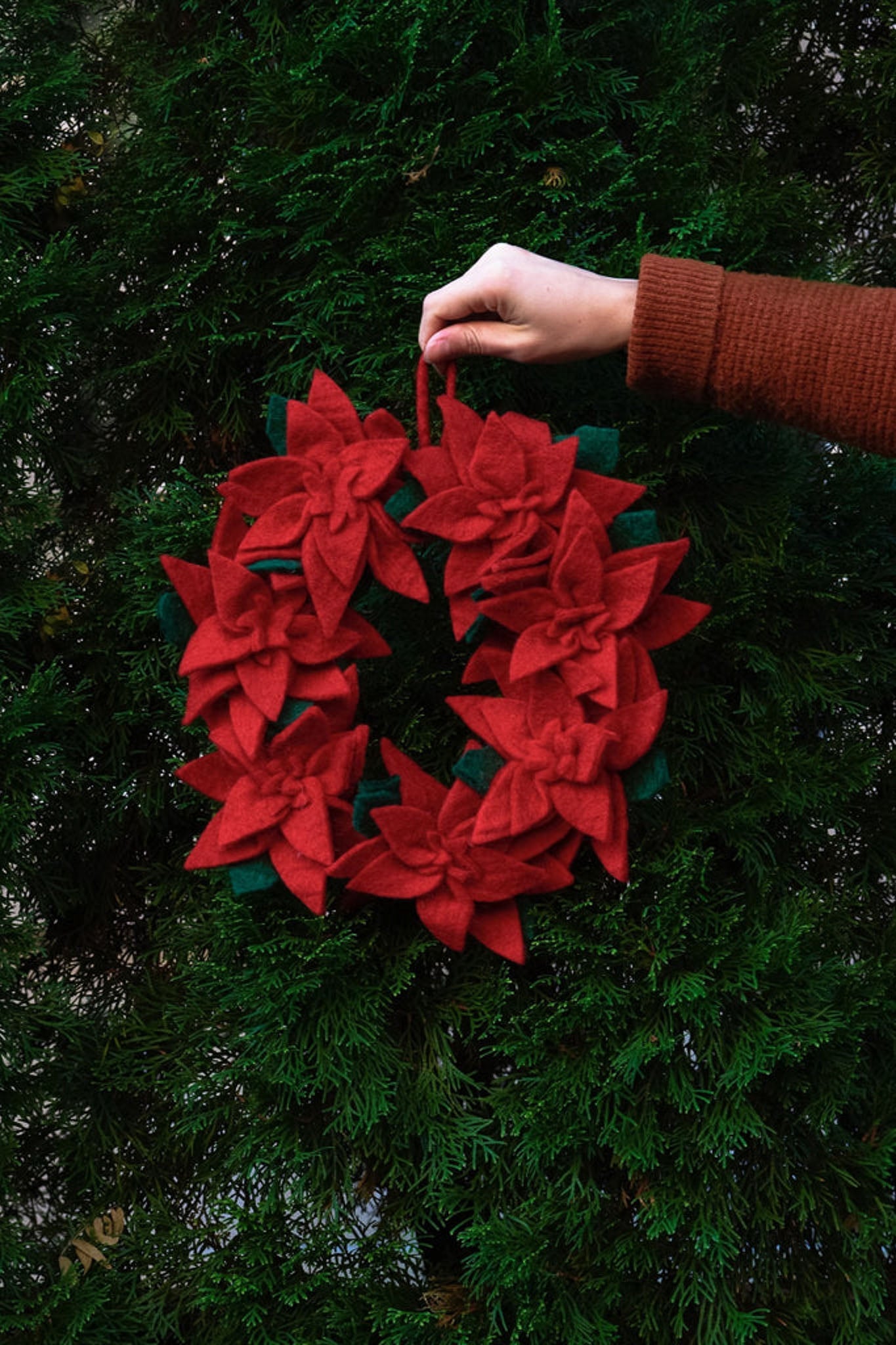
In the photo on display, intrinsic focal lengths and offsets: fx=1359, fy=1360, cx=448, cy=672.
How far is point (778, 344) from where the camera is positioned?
1.09 meters

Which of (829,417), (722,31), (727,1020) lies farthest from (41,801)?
(722,31)

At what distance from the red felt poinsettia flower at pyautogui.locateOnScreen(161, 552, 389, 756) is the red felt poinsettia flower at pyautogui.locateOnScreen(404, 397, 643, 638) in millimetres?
117

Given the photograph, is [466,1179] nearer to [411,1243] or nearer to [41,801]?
[411,1243]

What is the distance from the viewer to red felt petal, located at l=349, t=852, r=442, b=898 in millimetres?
1129

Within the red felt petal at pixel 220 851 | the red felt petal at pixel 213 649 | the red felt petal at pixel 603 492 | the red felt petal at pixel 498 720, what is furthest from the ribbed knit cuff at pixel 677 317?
the red felt petal at pixel 220 851

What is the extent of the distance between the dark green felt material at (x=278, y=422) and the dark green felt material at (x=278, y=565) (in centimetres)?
11

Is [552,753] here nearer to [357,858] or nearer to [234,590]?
[357,858]

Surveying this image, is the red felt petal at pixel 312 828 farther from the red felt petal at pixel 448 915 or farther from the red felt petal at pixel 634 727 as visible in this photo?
the red felt petal at pixel 634 727

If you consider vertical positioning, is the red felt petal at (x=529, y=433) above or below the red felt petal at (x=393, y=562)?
above

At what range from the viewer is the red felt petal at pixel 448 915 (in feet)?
3.70

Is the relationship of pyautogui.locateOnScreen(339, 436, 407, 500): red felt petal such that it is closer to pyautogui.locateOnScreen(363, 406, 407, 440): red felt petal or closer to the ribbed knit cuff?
pyautogui.locateOnScreen(363, 406, 407, 440): red felt petal

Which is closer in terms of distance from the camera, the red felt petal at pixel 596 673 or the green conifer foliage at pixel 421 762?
the red felt petal at pixel 596 673

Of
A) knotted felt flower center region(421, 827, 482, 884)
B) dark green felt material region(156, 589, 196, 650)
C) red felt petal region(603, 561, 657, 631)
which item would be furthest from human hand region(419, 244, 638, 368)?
knotted felt flower center region(421, 827, 482, 884)

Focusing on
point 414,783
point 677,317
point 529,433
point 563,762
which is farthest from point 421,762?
point 677,317
